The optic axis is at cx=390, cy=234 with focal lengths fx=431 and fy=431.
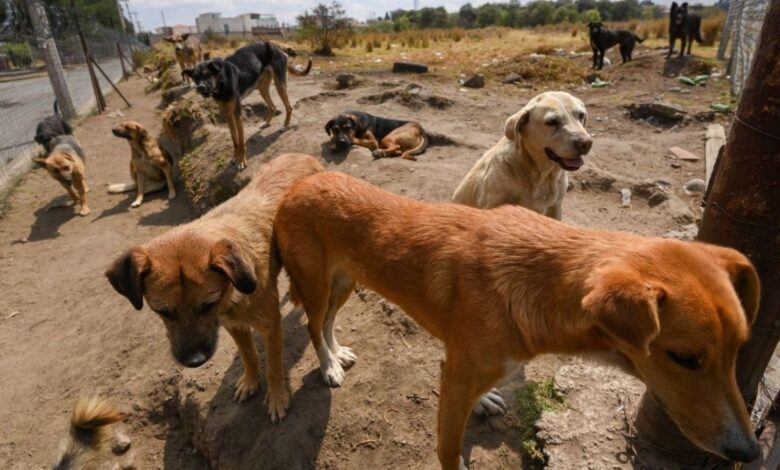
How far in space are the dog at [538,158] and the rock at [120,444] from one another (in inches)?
152

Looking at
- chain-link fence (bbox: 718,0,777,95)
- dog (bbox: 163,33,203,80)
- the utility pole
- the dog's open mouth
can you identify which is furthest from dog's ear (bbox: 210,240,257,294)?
dog (bbox: 163,33,203,80)

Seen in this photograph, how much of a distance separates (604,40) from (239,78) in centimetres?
1500

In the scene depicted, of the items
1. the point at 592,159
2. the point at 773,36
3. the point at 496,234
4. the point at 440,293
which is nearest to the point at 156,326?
the point at 440,293

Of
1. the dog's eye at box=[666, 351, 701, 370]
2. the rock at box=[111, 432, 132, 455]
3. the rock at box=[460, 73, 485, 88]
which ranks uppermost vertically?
the rock at box=[460, 73, 485, 88]

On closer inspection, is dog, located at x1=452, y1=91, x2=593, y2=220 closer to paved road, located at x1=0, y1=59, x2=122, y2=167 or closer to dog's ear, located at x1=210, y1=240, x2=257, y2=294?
dog's ear, located at x1=210, y1=240, x2=257, y2=294

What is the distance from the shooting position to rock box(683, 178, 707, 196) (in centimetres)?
621

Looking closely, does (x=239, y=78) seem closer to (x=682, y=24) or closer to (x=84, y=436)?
(x=84, y=436)

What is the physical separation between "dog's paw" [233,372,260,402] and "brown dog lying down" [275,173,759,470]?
0.75 metres

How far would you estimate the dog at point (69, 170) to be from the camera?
8717 millimetres

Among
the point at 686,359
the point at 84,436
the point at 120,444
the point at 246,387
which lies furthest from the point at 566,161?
the point at 120,444

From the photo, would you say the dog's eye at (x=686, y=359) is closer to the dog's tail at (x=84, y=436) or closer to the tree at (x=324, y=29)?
the dog's tail at (x=84, y=436)

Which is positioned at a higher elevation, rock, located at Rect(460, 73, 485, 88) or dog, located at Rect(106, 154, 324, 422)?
rock, located at Rect(460, 73, 485, 88)

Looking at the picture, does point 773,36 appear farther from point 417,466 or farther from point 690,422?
point 417,466

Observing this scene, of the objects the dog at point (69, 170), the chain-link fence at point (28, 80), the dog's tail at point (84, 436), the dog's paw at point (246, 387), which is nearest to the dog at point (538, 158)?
the dog's paw at point (246, 387)
